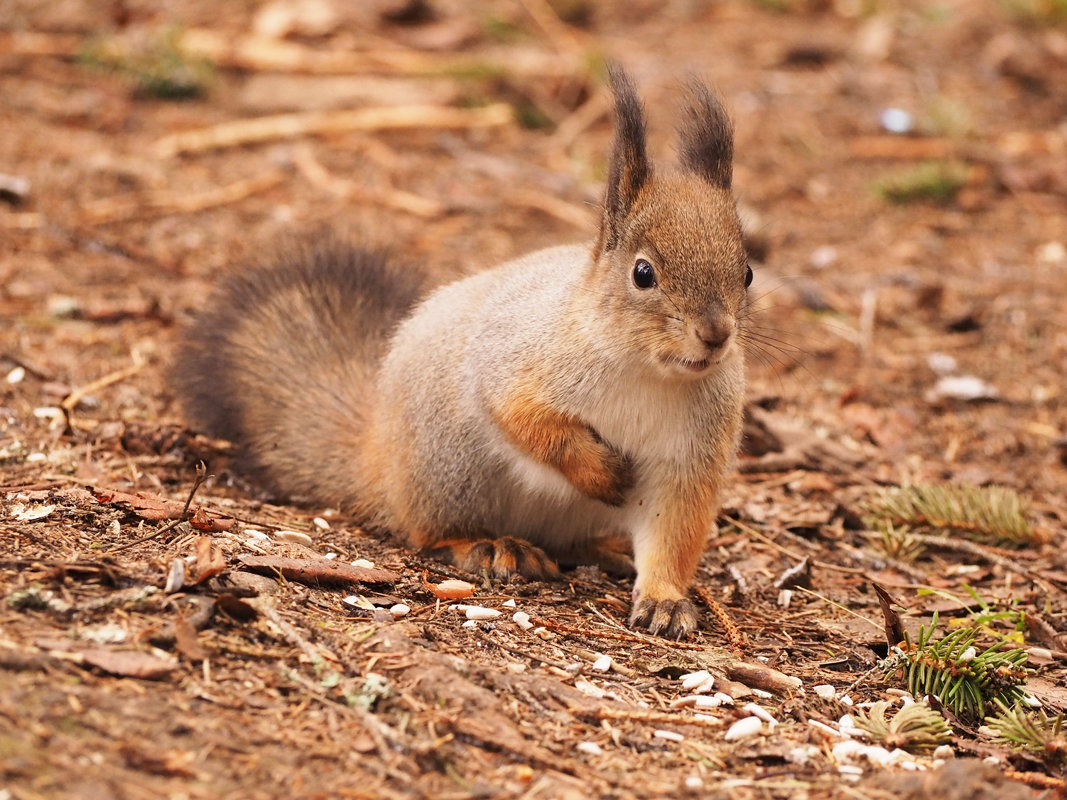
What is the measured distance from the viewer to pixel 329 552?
3529 mm

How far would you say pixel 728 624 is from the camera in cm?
348

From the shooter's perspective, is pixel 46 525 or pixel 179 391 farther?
pixel 179 391

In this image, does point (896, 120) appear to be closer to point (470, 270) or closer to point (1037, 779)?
point (470, 270)

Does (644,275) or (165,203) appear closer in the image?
(644,275)

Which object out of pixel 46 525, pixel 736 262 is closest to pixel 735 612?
pixel 736 262

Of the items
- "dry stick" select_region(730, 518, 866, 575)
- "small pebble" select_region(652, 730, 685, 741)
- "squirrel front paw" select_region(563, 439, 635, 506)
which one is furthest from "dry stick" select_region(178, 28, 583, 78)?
"small pebble" select_region(652, 730, 685, 741)

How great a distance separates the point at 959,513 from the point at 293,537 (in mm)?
2392

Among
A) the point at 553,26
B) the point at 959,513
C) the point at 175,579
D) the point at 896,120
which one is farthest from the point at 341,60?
the point at 175,579

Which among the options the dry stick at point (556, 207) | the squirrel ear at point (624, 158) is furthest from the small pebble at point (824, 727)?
the dry stick at point (556, 207)

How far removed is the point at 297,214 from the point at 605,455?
144 inches

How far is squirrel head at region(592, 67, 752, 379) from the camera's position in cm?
316

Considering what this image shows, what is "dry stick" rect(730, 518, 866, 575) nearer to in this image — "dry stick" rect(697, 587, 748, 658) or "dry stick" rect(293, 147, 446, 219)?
"dry stick" rect(697, 587, 748, 658)

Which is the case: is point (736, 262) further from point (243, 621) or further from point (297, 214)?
point (297, 214)

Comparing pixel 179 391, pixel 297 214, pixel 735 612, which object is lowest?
pixel 735 612
